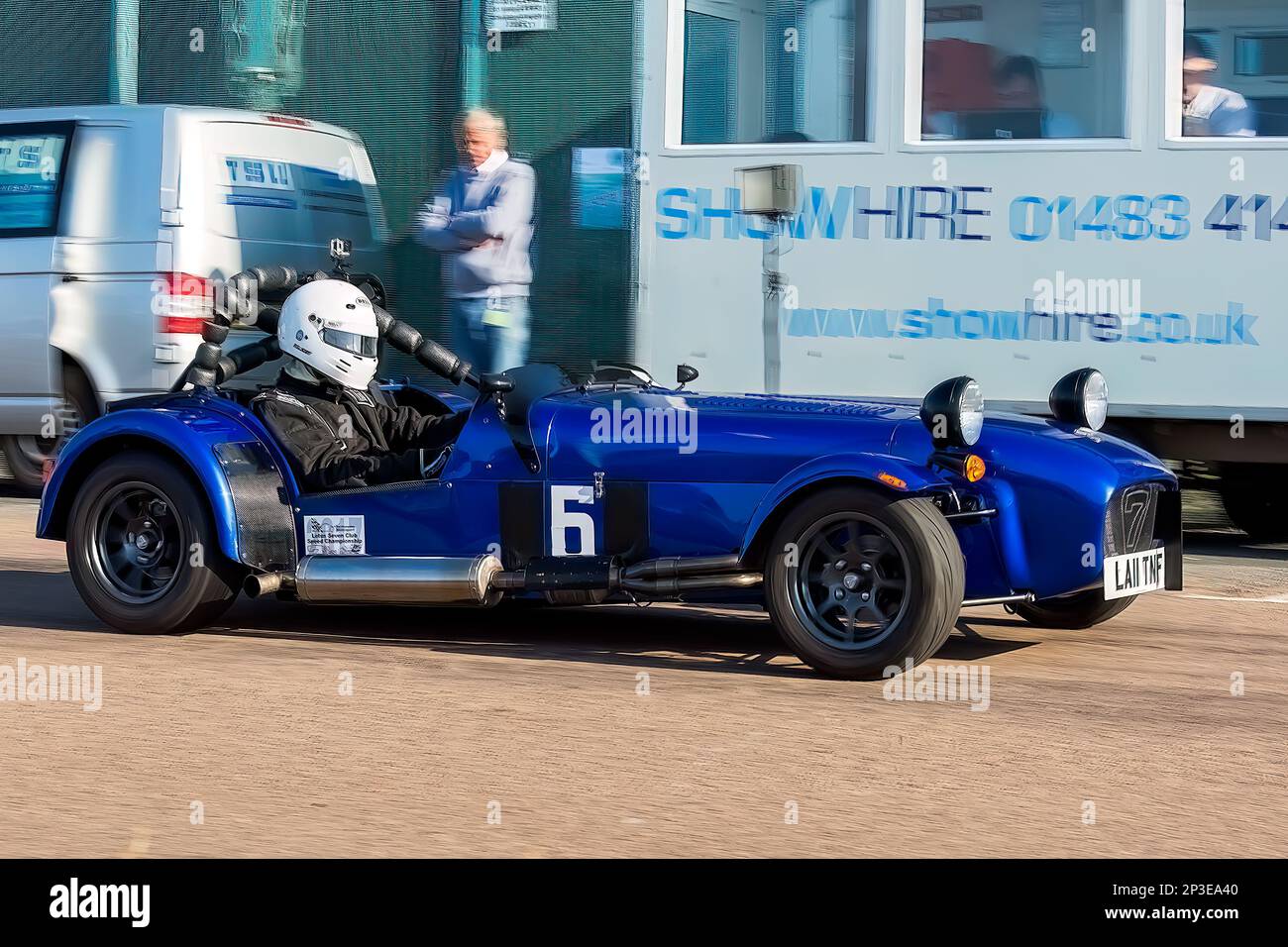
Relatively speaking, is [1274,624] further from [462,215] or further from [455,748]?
[462,215]

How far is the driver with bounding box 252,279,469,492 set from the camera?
718 centimetres

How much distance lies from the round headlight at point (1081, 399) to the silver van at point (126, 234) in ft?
17.3

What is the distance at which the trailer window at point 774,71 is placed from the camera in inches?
411

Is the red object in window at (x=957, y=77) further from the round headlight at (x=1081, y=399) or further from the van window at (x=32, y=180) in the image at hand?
the van window at (x=32, y=180)

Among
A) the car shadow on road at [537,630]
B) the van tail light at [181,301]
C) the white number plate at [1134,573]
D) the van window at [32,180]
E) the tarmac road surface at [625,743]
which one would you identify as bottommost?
the tarmac road surface at [625,743]

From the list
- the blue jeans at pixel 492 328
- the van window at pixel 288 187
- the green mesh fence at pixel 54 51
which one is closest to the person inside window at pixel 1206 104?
the blue jeans at pixel 492 328

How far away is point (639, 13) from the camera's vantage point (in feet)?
35.7

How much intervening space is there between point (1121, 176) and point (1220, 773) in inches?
204

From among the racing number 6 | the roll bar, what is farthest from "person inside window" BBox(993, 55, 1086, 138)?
the racing number 6

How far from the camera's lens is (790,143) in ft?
34.3

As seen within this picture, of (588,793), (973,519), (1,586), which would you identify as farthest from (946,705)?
(1,586)

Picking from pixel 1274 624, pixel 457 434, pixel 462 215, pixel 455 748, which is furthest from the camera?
pixel 462 215

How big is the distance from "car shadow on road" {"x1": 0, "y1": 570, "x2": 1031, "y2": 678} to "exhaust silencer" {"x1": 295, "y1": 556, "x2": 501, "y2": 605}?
308mm

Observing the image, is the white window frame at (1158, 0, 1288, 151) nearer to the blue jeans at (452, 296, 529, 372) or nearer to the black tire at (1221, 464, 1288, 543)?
the black tire at (1221, 464, 1288, 543)
